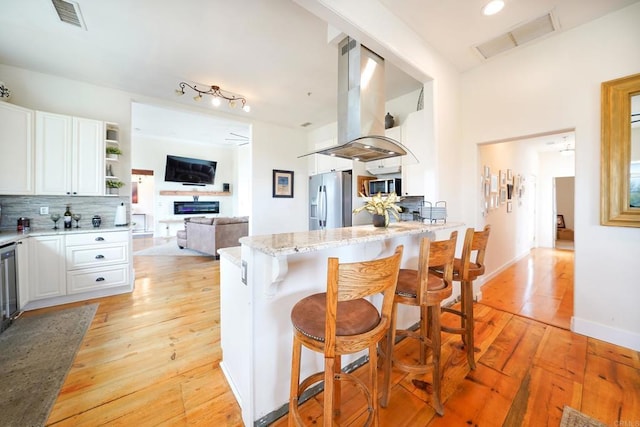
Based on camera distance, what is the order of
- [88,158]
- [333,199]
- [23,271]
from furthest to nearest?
[333,199]
[88,158]
[23,271]

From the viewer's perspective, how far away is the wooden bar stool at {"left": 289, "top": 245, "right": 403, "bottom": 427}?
3.06 ft

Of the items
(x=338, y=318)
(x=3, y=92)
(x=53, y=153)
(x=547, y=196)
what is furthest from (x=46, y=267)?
(x=547, y=196)

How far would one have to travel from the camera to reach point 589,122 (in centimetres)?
227

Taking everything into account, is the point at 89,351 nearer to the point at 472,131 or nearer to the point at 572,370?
the point at 572,370

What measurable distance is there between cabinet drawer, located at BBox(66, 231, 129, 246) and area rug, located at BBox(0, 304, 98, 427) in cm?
78

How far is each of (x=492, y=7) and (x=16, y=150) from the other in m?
5.16

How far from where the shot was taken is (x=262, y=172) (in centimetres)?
504

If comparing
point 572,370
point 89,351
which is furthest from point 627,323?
point 89,351

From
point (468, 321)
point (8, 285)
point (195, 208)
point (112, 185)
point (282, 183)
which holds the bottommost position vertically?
point (468, 321)

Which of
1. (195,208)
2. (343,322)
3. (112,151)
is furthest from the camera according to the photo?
(195,208)

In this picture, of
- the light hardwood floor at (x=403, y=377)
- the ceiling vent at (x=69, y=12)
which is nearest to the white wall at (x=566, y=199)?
the light hardwood floor at (x=403, y=377)

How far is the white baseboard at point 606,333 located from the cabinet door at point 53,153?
5.93m

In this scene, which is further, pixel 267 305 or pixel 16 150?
pixel 16 150

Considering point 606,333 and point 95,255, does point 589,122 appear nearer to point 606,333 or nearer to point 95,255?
point 606,333
